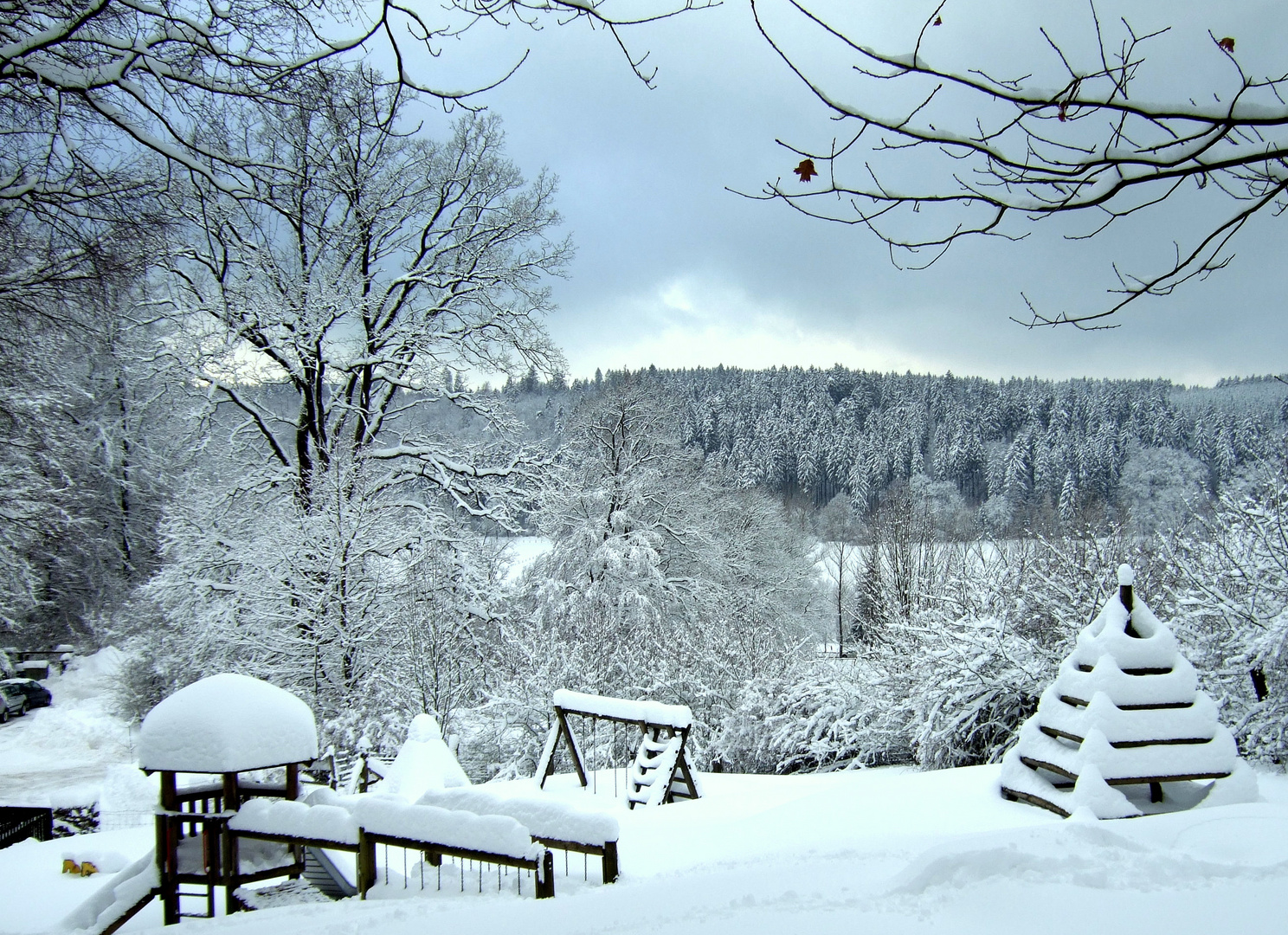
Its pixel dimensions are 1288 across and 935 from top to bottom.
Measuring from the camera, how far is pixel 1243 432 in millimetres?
49812

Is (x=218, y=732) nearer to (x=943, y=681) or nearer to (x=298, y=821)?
(x=298, y=821)

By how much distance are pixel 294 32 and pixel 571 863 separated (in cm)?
675

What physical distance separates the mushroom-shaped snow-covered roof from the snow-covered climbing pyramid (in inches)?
244

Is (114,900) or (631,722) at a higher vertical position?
(631,722)

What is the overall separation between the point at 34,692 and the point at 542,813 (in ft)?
75.1

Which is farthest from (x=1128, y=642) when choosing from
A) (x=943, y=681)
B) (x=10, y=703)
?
(x=10, y=703)

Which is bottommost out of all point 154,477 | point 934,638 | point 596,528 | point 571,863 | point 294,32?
point 571,863

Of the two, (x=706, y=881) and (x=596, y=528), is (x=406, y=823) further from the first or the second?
(x=596, y=528)

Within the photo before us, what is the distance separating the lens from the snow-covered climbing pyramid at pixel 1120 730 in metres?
5.99

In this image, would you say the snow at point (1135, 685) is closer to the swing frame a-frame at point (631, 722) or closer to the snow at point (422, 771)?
the swing frame a-frame at point (631, 722)

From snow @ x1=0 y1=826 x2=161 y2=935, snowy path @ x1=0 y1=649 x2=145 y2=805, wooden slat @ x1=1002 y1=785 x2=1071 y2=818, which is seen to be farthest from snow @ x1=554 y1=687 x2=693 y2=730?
snowy path @ x1=0 y1=649 x2=145 y2=805

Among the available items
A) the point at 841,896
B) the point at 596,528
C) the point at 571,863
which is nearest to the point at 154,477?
the point at 596,528

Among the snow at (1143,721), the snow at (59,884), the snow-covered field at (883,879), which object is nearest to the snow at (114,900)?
the snow at (59,884)

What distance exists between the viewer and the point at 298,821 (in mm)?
5473
